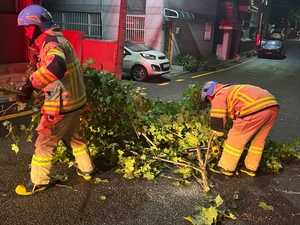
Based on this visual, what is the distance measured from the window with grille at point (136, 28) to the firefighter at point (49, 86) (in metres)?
12.4

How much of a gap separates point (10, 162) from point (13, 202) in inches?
42.9

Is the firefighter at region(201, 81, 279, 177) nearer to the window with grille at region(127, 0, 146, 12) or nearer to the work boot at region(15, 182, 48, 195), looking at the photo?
the work boot at region(15, 182, 48, 195)

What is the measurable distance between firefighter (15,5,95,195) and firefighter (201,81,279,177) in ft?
5.53

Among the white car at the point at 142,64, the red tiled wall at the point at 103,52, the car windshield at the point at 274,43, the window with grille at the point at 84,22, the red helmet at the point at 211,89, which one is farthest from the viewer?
the car windshield at the point at 274,43

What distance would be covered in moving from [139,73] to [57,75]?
29.9 feet

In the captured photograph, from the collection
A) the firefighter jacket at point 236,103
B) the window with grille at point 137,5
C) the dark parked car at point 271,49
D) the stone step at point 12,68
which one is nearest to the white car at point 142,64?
the window with grille at point 137,5

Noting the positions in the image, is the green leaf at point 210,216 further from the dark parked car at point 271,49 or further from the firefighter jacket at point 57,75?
the dark parked car at point 271,49

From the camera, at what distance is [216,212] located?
10.2 ft

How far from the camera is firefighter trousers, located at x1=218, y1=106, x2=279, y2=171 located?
12.7 ft

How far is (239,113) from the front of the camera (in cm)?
396

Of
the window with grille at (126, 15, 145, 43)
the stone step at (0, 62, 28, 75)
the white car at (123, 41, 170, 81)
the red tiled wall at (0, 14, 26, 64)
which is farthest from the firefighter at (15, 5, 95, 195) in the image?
the window with grille at (126, 15, 145, 43)

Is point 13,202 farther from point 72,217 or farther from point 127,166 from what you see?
point 127,166

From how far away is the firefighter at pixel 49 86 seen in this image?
10.1ft

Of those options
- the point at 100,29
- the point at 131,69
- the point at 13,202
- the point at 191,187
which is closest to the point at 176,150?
the point at 191,187
